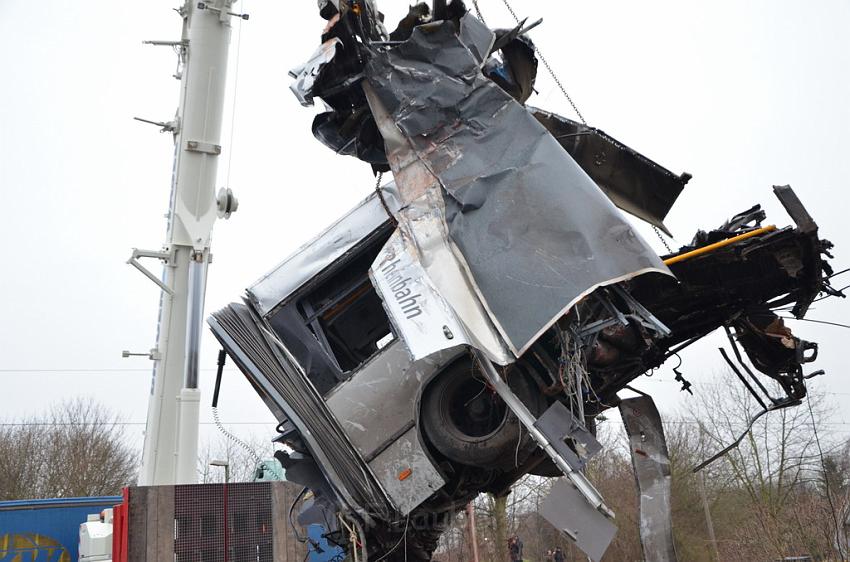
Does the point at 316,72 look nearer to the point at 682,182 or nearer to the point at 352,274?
the point at 352,274

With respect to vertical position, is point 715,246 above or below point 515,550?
above

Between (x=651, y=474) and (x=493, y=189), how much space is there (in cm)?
242

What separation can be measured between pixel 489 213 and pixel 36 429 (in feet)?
105

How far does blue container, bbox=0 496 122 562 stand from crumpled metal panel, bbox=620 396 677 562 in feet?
39.0

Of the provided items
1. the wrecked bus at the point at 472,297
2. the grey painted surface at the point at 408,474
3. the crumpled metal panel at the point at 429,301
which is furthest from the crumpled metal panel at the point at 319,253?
the grey painted surface at the point at 408,474

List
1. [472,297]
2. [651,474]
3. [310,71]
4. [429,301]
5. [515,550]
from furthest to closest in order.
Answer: [515,550]
[310,71]
[651,474]
[429,301]
[472,297]

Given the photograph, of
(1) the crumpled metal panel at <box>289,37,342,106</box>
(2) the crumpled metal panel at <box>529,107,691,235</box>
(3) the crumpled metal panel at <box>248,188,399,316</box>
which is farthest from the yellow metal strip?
(1) the crumpled metal panel at <box>289,37,342,106</box>

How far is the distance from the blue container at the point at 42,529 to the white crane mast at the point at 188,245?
365 cm

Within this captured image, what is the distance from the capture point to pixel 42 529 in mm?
13617

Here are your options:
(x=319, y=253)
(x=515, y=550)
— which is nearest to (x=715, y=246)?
(x=319, y=253)

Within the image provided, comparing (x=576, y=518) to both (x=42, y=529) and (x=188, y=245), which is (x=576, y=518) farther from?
(x=42, y=529)

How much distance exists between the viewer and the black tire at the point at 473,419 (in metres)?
5.71

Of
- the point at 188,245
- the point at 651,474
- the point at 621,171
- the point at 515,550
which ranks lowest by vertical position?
the point at 515,550

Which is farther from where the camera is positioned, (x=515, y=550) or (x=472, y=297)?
(x=515, y=550)
